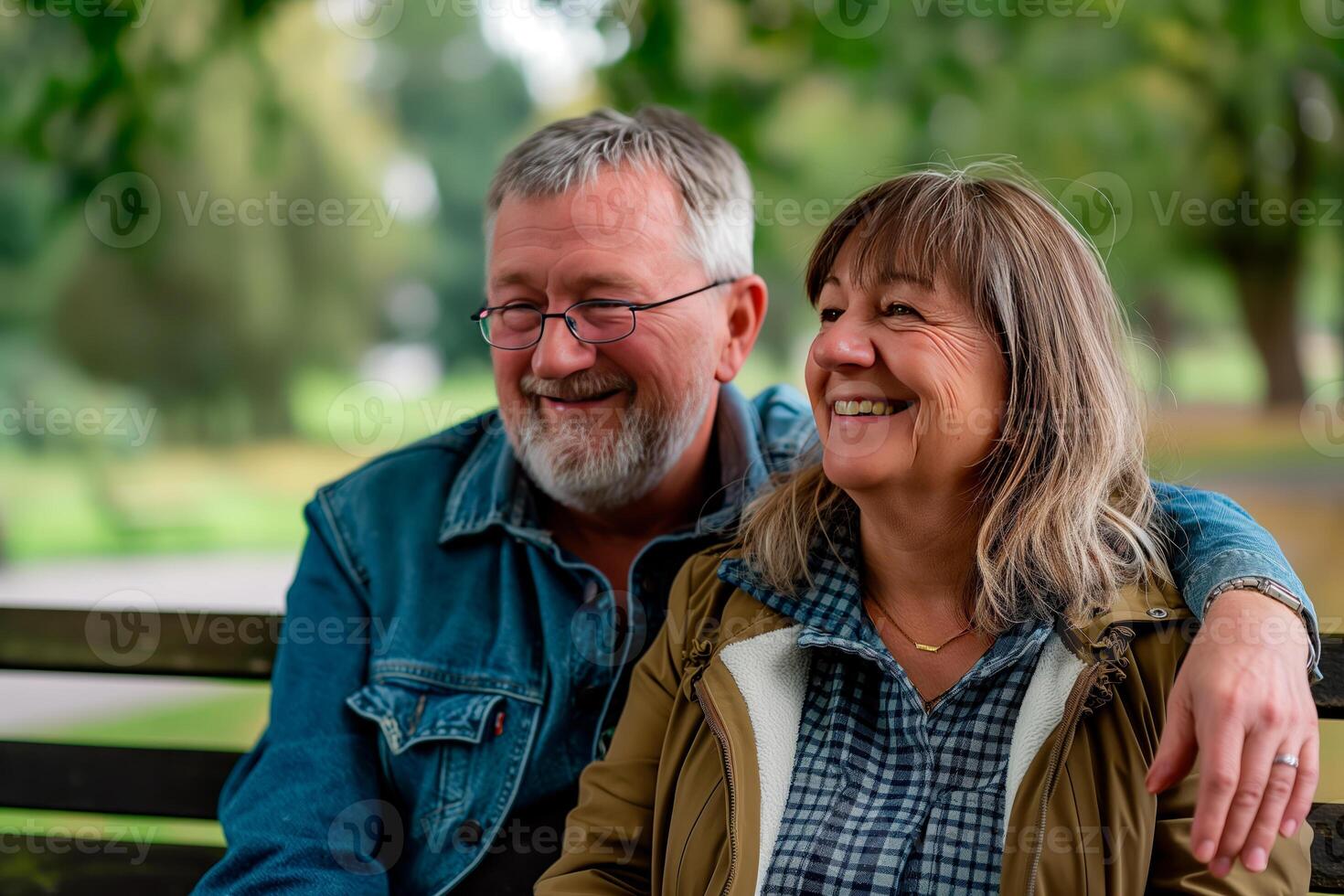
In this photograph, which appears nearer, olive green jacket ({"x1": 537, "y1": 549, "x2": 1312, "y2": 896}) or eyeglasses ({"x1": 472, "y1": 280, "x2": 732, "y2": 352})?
olive green jacket ({"x1": 537, "y1": 549, "x2": 1312, "y2": 896})

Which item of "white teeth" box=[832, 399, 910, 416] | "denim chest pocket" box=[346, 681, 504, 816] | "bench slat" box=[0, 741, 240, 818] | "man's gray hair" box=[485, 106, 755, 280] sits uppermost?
"man's gray hair" box=[485, 106, 755, 280]

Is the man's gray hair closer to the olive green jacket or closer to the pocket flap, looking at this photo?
the olive green jacket

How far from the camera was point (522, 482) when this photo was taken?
2.36m

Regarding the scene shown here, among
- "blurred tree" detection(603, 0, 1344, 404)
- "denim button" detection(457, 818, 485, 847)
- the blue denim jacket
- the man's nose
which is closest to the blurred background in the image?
"blurred tree" detection(603, 0, 1344, 404)

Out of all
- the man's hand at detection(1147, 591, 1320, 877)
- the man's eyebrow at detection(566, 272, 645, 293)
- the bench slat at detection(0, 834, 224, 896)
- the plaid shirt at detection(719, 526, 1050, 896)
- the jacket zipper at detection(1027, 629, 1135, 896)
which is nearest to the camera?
the man's hand at detection(1147, 591, 1320, 877)

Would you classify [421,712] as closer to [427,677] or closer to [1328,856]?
[427,677]

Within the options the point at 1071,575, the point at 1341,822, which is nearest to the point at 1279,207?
the point at 1341,822

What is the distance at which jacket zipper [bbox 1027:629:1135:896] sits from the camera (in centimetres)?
152

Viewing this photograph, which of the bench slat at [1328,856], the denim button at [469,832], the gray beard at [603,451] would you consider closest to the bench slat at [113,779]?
the denim button at [469,832]

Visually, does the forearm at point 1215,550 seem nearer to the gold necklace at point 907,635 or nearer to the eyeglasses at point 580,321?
the gold necklace at point 907,635

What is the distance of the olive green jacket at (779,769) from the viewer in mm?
1526

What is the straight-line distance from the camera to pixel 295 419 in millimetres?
9328

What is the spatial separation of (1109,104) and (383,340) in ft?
22.3

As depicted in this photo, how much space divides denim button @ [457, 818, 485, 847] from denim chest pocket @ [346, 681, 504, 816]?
4 cm
